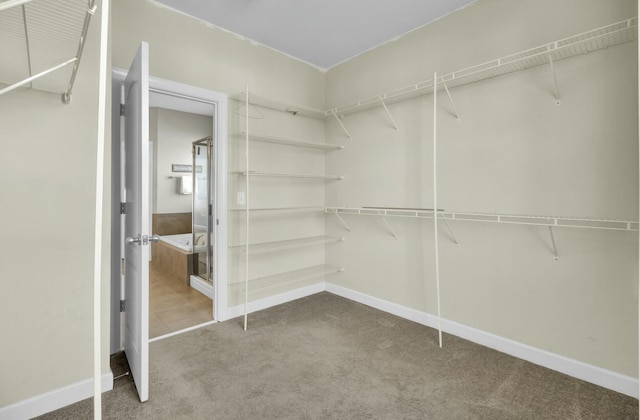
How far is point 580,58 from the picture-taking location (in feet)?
6.38

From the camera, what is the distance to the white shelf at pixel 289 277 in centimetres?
293

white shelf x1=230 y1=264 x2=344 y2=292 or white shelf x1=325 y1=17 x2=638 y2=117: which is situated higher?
white shelf x1=325 y1=17 x2=638 y2=117

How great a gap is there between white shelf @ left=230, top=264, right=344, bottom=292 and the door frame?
0.24 m

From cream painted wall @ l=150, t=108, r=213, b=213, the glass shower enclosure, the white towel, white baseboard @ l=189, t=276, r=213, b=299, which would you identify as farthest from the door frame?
the white towel

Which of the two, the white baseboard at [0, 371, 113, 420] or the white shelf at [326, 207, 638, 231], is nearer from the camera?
the white baseboard at [0, 371, 113, 420]

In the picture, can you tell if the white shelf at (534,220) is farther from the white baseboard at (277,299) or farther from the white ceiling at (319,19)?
the white ceiling at (319,19)

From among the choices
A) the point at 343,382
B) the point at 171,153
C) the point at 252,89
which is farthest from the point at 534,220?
the point at 171,153

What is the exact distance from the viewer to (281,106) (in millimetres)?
3107

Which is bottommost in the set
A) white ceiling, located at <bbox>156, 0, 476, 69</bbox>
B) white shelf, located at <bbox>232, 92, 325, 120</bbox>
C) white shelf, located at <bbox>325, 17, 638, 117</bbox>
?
white shelf, located at <bbox>325, 17, 638, 117</bbox>

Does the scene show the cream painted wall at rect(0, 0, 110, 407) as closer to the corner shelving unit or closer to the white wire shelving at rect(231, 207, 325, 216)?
the corner shelving unit

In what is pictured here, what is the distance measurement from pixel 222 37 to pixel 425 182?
6.93 feet

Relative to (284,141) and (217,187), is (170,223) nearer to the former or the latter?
(217,187)

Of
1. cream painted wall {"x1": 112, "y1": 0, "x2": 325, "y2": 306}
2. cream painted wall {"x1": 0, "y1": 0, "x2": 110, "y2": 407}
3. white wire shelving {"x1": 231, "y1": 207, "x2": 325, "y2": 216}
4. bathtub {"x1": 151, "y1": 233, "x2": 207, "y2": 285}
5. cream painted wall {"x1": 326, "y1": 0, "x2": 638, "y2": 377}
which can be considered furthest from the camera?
bathtub {"x1": 151, "y1": 233, "x2": 207, "y2": 285}

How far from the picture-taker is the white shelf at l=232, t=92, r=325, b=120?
2842mm
